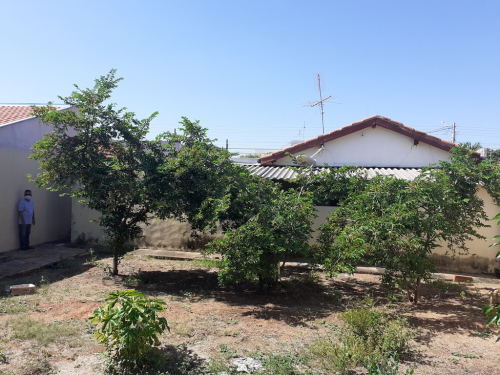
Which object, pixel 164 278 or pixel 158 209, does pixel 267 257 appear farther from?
pixel 164 278

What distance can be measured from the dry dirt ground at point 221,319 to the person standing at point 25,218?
109 inches

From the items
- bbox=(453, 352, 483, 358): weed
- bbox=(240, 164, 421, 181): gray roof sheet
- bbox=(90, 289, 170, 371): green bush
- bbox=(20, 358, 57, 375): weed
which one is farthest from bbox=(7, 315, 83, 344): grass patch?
bbox=(240, 164, 421, 181): gray roof sheet

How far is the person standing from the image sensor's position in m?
11.1

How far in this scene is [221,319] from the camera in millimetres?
Result: 5930

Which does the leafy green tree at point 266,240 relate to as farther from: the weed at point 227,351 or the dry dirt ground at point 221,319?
the weed at point 227,351

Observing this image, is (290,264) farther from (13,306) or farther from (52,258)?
(13,306)

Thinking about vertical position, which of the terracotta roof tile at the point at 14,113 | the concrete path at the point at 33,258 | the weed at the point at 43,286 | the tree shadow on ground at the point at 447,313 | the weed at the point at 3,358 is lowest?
the tree shadow on ground at the point at 447,313

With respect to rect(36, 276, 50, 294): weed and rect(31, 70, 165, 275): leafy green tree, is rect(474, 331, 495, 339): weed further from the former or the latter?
rect(36, 276, 50, 294): weed

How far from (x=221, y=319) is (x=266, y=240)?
54.8 inches

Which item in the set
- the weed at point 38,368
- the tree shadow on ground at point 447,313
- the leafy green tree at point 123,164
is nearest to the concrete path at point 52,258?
the tree shadow on ground at point 447,313

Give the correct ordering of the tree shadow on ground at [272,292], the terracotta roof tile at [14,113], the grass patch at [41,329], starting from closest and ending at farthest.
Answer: the grass patch at [41,329]
the tree shadow on ground at [272,292]
the terracotta roof tile at [14,113]

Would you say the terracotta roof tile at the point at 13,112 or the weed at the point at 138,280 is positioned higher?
the terracotta roof tile at the point at 13,112

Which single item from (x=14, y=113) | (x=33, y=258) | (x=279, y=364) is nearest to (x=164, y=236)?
(x=33, y=258)

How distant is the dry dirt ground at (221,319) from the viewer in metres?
4.45
